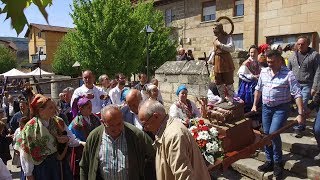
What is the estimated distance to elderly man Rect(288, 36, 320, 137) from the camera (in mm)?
5758

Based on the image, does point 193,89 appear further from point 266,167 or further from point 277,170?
point 277,170

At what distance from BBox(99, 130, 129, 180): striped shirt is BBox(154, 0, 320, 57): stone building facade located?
12.6 meters

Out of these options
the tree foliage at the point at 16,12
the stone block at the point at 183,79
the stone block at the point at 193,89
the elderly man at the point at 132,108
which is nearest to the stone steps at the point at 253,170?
the elderly man at the point at 132,108

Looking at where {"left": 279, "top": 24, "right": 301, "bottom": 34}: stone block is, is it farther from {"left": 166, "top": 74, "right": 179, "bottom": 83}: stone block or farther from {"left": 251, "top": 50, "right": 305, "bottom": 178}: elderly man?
{"left": 251, "top": 50, "right": 305, "bottom": 178}: elderly man

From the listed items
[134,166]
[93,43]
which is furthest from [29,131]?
[93,43]

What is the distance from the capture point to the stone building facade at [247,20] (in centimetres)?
1398

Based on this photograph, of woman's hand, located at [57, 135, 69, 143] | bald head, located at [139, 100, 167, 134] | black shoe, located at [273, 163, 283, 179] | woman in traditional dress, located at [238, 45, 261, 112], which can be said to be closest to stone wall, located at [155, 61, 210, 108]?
woman in traditional dress, located at [238, 45, 261, 112]

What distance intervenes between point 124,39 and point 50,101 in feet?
46.1

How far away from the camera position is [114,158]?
3.46 m

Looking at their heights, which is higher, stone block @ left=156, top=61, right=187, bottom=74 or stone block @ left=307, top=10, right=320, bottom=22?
stone block @ left=307, top=10, right=320, bottom=22

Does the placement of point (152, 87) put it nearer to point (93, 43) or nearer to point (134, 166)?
point (134, 166)

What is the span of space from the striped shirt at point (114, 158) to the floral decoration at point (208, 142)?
1174 mm

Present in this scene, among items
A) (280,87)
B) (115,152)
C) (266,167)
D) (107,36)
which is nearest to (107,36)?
(107,36)

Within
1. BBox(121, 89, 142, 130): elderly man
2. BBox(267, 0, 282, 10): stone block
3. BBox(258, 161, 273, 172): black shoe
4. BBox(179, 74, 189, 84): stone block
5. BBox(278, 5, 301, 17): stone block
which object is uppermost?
BBox(267, 0, 282, 10): stone block
